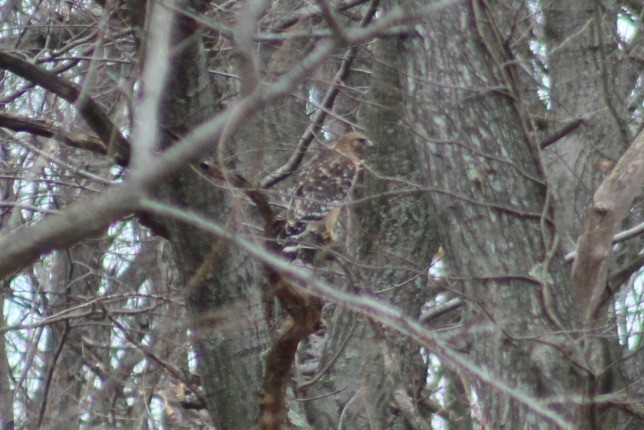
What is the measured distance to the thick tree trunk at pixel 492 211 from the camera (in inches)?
177

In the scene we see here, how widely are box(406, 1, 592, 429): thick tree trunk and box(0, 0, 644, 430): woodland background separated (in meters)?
0.01

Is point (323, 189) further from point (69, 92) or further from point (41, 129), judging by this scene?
point (69, 92)

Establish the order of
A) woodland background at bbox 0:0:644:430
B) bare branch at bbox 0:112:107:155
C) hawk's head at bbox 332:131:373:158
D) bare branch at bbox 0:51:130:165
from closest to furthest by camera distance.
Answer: woodland background at bbox 0:0:644:430 < bare branch at bbox 0:51:130:165 < bare branch at bbox 0:112:107:155 < hawk's head at bbox 332:131:373:158

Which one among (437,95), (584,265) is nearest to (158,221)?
(437,95)

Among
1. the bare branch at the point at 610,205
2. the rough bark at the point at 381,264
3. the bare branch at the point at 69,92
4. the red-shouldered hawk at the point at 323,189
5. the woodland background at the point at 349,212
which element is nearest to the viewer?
the woodland background at the point at 349,212

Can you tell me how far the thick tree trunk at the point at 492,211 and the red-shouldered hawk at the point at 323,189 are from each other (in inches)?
62.2

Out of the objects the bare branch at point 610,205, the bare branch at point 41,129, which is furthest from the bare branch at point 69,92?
the bare branch at point 610,205

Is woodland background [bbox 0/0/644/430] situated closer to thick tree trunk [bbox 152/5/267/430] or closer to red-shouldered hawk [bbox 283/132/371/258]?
thick tree trunk [bbox 152/5/267/430]

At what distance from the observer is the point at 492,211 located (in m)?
4.73

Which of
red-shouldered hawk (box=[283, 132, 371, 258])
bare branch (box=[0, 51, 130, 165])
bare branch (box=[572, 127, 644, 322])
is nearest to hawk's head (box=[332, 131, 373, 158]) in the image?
red-shouldered hawk (box=[283, 132, 371, 258])

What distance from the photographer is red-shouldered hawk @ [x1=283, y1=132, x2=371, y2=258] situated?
711 cm

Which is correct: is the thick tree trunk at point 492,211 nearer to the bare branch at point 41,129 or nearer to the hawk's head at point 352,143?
the bare branch at point 41,129

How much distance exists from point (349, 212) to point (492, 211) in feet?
3.83

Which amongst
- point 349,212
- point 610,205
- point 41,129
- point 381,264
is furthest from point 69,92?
point 381,264
